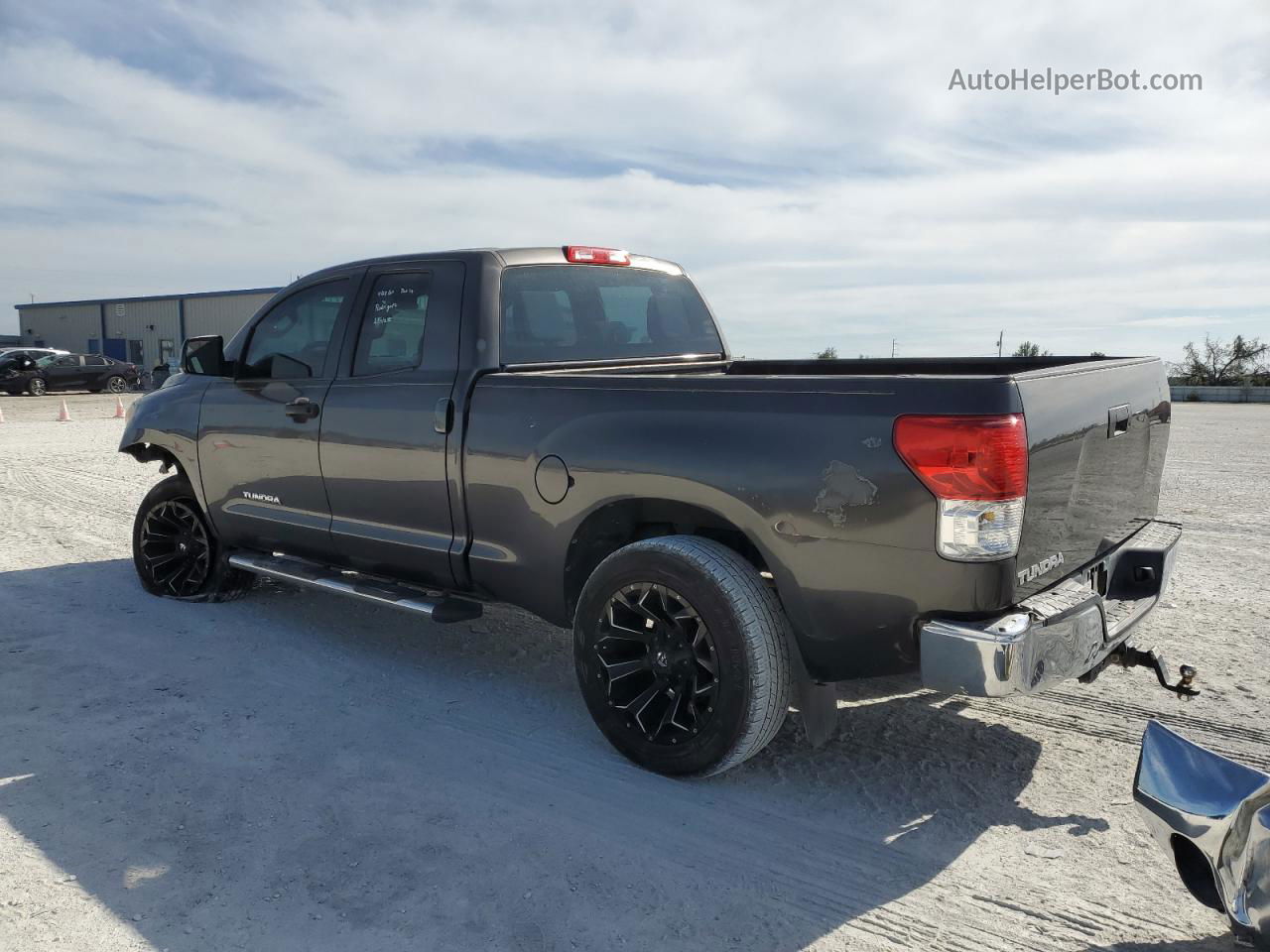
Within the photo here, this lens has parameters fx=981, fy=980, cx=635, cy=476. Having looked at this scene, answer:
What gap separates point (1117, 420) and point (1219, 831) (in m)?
1.53

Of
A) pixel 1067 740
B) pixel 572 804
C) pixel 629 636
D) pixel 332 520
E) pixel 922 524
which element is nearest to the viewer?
pixel 922 524

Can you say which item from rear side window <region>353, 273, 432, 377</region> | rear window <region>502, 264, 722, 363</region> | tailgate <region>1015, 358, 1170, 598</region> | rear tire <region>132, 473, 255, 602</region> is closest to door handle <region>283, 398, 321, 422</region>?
rear side window <region>353, 273, 432, 377</region>

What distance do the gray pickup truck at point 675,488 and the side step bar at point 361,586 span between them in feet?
0.07

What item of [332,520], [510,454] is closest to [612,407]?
[510,454]

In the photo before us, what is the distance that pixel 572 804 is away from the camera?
10.7 feet

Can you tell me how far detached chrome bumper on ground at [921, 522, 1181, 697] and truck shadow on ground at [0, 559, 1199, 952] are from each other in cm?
57

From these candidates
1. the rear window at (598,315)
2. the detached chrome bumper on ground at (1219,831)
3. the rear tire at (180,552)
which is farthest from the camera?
the rear tire at (180,552)

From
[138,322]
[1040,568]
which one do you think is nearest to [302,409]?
[1040,568]

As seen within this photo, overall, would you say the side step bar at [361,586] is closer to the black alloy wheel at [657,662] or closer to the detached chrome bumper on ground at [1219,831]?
the black alloy wheel at [657,662]

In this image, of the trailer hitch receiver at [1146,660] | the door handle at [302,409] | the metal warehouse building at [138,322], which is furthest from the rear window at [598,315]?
the metal warehouse building at [138,322]

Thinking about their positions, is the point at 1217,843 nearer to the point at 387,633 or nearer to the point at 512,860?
the point at 512,860

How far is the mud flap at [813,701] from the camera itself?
10.9ft

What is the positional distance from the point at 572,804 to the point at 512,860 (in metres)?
0.39

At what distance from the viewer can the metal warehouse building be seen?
1933 inches
